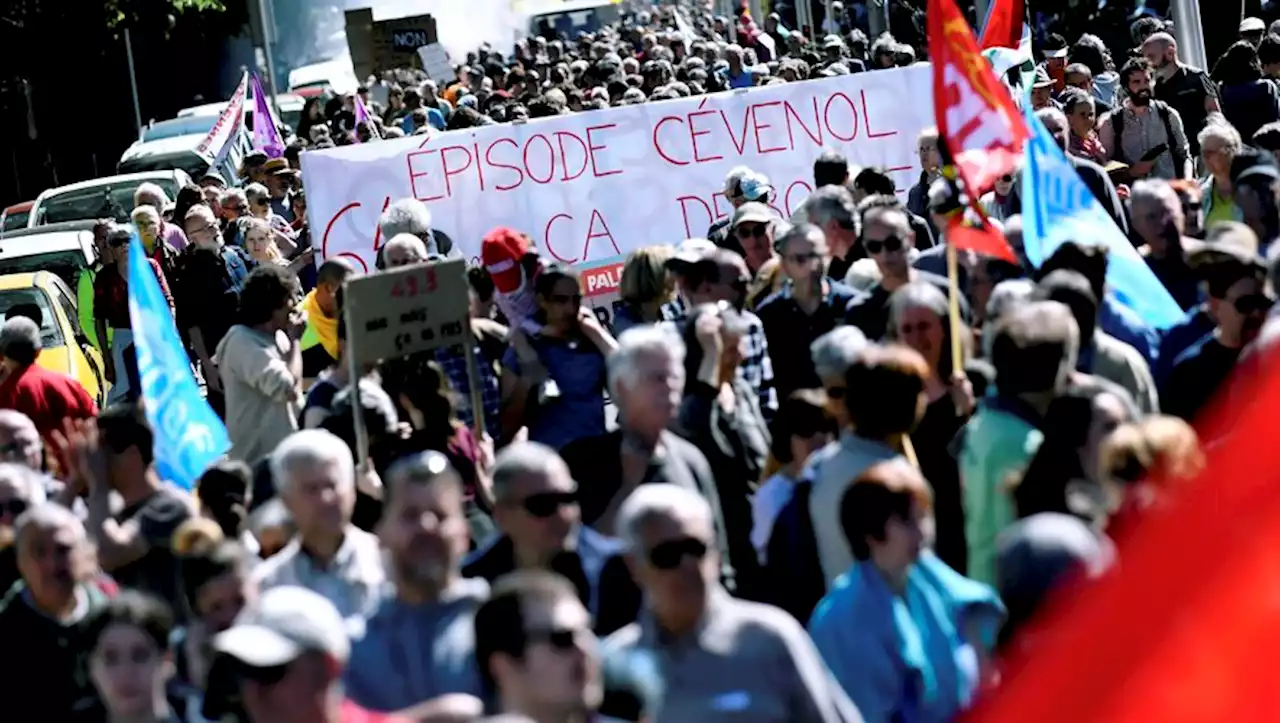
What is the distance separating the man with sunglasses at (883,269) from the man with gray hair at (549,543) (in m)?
2.82

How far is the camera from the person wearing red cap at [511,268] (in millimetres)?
8781

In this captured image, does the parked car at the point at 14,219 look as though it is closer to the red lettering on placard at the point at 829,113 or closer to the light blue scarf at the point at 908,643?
the red lettering on placard at the point at 829,113

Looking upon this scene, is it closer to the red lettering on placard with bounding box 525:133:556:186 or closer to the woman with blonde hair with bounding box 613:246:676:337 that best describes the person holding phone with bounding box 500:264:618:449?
the woman with blonde hair with bounding box 613:246:676:337

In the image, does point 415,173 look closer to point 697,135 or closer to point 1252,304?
point 697,135

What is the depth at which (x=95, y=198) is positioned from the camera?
83.9 ft

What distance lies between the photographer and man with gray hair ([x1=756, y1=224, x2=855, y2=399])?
8.27 meters

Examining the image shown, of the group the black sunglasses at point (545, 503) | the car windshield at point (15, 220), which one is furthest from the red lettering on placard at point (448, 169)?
the car windshield at point (15, 220)

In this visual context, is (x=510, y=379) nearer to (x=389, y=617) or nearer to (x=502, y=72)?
(x=389, y=617)

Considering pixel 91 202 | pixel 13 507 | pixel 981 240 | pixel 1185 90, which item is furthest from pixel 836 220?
pixel 91 202

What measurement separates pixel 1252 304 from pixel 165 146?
27446mm

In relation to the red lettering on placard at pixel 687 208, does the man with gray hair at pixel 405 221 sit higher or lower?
higher

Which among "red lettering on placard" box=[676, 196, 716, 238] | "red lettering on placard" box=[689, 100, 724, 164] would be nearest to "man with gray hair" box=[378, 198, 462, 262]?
"red lettering on placard" box=[676, 196, 716, 238]

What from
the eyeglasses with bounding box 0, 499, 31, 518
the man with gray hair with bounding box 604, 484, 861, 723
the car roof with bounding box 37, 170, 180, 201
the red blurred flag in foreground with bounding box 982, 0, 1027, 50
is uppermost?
the red blurred flag in foreground with bounding box 982, 0, 1027, 50

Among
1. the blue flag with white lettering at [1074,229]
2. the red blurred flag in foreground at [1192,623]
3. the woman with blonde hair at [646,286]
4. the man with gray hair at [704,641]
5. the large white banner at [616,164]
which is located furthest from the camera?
the large white banner at [616,164]
